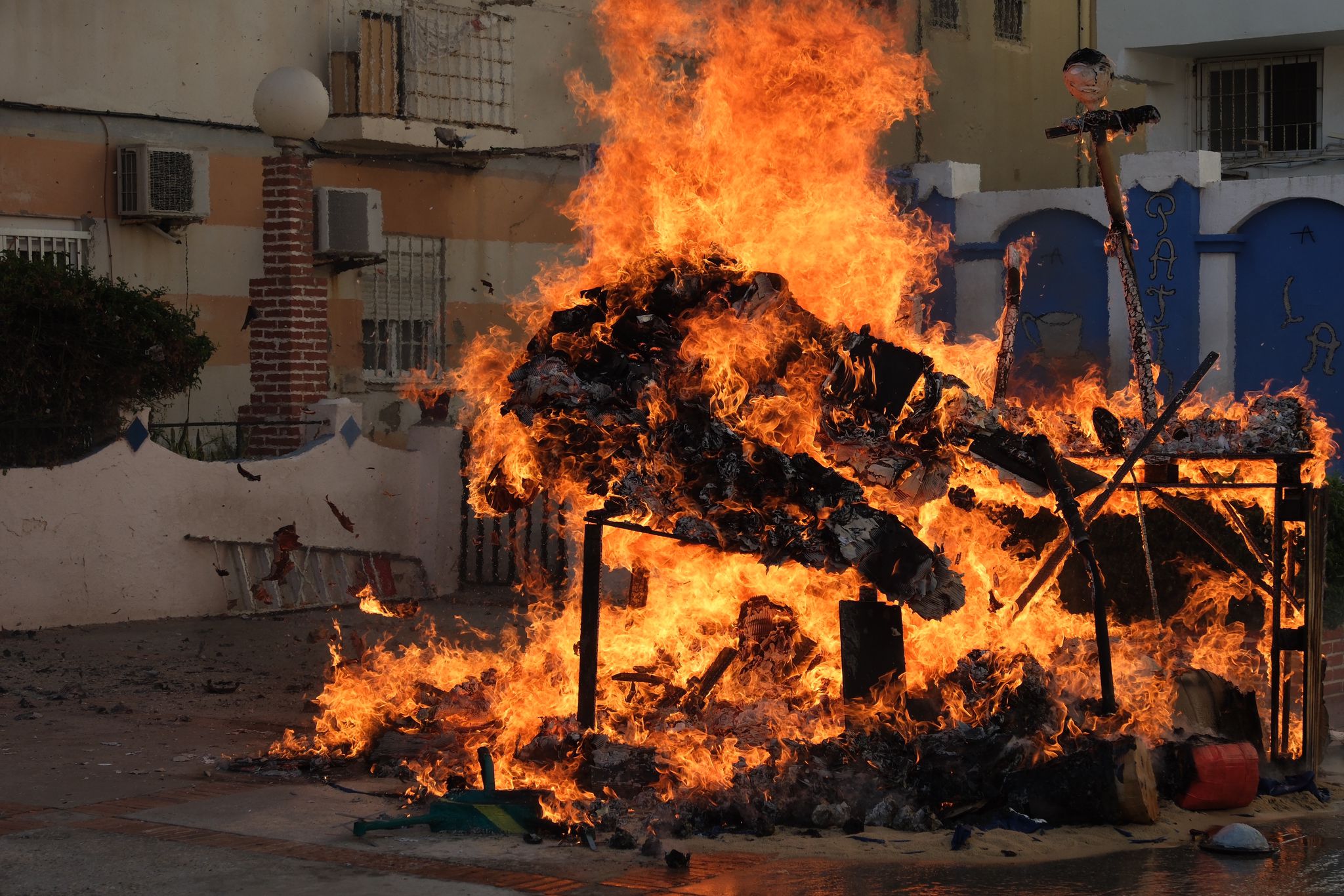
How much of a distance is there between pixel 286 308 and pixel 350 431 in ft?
10.4

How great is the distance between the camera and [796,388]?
26.8ft

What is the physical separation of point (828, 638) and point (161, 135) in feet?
36.7

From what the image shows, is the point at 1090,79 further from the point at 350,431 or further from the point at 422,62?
the point at 422,62

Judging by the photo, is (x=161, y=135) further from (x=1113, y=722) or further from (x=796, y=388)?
(x=1113, y=722)

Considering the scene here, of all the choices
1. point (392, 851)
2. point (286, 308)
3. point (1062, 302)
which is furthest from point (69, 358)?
point (1062, 302)

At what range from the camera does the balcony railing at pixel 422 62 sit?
18875mm

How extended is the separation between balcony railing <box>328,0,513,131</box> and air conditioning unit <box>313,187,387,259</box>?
3.02 ft

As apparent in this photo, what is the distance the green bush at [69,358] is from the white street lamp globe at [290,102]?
378 cm

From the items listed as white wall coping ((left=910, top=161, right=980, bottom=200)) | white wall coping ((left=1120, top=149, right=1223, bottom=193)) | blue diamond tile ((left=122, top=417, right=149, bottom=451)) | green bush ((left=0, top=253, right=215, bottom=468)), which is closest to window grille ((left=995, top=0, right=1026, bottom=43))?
white wall coping ((left=910, top=161, right=980, bottom=200))

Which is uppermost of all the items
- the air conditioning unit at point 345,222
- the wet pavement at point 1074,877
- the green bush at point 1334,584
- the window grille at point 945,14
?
the window grille at point 945,14

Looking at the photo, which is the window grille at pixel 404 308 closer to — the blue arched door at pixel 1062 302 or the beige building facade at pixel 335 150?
the beige building facade at pixel 335 150

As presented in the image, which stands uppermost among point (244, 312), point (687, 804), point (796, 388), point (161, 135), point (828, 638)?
point (161, 135)

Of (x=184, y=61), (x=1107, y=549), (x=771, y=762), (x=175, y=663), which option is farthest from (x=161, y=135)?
(x=771, y=762)

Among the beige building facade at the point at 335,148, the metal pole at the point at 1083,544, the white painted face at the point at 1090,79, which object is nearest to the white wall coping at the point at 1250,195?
the beige building facade at the point at 335,148
